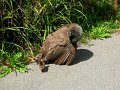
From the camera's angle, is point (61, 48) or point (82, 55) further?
point (82, 55)

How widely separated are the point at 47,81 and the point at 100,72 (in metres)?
0.75

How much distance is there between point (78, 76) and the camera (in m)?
4.44

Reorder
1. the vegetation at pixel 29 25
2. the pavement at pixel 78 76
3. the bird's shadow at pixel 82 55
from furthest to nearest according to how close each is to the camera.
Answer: the bird's shadow at pixel 82 55
the vegetation at pixel 29 25
the pavement at pixel 78 76

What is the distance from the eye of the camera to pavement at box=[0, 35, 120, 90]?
13.7 feet

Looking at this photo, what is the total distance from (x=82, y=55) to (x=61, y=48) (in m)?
0.51

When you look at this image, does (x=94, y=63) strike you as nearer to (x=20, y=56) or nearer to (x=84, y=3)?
(x=20, y=56)

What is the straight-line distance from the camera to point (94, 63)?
15.8 ft

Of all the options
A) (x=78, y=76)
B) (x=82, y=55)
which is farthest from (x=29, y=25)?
(x=78, y=76)

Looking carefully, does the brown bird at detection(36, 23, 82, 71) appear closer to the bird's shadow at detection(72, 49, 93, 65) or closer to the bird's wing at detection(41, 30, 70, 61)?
the bird's wing at detection(41, 30, 70, 61)

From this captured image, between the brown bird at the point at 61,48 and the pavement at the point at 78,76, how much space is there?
101 mm

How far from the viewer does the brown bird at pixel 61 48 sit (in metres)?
4.74

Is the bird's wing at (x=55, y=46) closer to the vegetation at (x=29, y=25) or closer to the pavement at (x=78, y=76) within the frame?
the pavement at (x=78, y=76)

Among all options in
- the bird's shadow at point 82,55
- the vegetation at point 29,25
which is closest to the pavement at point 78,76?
the bird's shadow at point 82,55

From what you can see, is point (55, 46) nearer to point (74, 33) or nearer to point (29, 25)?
point (74, 33)
